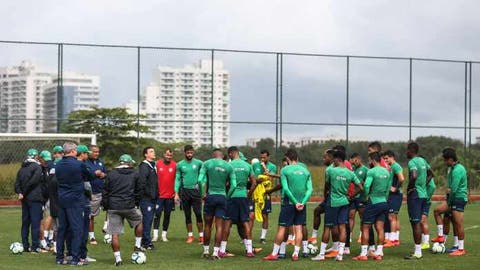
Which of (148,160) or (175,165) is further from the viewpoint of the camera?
(175,165)

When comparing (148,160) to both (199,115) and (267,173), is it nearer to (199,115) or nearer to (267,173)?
(267,173)

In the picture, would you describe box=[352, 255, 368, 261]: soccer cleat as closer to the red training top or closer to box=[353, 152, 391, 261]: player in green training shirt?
box=[353, 152, 391, 261]: player in green training shirt

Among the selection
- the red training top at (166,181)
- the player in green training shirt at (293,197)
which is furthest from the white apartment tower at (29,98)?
the player in green training shirt at (293,197)

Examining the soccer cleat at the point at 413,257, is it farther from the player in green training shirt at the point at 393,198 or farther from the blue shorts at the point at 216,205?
the blue shorts at the point at 216,205

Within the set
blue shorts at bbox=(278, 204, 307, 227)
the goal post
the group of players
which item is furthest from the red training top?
the goal post

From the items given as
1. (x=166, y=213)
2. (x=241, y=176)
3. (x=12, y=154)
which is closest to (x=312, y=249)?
(x=241, y=176)

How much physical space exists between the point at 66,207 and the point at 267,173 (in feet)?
16.0

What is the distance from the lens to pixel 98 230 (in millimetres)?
24516

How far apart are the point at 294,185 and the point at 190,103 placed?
97.4ft

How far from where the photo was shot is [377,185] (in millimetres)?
17562

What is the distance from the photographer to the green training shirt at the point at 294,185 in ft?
57.4

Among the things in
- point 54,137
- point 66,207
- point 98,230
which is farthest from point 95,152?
point 54,137

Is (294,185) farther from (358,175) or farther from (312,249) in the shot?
(358,175)

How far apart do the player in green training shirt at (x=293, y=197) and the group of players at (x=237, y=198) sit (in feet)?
0.06
